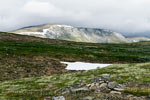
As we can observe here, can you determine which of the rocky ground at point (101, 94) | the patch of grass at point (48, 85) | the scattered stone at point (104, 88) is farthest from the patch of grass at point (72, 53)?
the scattered stone at point (104, 88)

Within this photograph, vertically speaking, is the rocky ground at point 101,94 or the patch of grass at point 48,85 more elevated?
the rocky ground at point 101,94

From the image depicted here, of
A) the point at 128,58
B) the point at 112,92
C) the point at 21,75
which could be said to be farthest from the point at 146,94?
the point at 128,58

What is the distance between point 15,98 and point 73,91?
25.9 ft

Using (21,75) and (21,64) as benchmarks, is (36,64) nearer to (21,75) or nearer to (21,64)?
(21,64)

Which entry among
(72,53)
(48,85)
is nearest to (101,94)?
(48,85)

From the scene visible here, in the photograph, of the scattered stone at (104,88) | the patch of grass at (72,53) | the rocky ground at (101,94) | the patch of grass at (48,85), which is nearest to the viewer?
the rocky ground at (101,94)

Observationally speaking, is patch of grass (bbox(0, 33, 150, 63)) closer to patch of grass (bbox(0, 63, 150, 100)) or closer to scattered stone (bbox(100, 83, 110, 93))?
patch of grass (bbox(0, 63, 150, 100))

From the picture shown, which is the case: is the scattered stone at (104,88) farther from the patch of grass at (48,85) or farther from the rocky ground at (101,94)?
the patch of grass at (48,85)

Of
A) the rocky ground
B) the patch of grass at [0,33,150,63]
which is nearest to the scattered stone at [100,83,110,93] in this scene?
the rocky ground

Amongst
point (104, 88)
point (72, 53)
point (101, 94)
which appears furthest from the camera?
point (72, 53)

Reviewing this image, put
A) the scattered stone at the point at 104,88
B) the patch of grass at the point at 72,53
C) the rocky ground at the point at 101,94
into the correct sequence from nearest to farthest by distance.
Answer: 1. the rocky ground at the point at 101,94
2. the scattered stone at the point at 104,88
3. the patch of grass at the point at 72,53

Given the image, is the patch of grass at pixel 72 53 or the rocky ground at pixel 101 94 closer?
the rocky ground at pixel 101 94

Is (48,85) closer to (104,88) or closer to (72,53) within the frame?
(104,88)

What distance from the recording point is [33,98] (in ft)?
79.5
